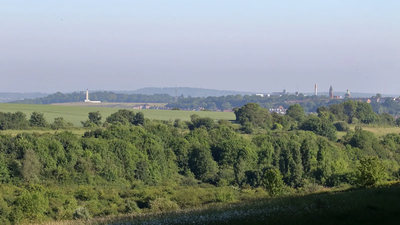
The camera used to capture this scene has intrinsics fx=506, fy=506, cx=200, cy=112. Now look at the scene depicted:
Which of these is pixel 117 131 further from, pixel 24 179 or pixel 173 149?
pixel 24 179

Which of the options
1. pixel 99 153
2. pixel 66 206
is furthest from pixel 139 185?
pixel 66 206

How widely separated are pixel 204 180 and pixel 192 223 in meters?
53.9

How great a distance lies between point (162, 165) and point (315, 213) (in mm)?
55970

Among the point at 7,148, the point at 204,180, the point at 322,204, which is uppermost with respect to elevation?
the point at 322,204

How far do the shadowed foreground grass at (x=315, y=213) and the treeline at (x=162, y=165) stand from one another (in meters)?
21.6

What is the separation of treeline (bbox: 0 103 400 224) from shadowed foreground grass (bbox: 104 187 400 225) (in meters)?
21.6

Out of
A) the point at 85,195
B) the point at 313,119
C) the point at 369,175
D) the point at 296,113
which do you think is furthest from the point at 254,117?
the point at 369,175

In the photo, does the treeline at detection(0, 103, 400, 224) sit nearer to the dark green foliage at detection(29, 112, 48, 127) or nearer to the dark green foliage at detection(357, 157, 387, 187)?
the dark green foliage at detection(357, 157, 387, 187)

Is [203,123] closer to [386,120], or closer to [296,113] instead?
[296,113]

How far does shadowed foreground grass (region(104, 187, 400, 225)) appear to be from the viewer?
46.9ft

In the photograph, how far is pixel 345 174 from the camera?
61.3m

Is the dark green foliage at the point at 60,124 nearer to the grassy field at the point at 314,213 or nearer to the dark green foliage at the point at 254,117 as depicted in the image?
the dark green foliage at the point at 254,117

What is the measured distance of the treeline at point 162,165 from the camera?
1870 inches

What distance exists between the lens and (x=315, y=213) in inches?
606
